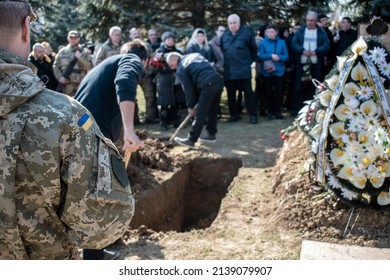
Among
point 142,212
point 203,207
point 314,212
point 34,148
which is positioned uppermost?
point 34,148

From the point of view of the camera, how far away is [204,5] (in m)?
11.2

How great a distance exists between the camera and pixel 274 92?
9797mm

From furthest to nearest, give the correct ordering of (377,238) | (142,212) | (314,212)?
(142,212) < (314,212) < (377,238)

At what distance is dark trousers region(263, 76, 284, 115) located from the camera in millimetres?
9539

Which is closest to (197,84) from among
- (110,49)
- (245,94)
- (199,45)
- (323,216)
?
(199,45)

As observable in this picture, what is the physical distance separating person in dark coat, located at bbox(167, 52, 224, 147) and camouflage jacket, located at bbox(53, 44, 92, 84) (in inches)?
86.4

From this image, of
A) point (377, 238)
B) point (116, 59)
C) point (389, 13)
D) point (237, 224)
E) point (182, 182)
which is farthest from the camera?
point (389, 13)

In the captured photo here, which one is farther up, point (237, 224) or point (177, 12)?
point (177, 12)

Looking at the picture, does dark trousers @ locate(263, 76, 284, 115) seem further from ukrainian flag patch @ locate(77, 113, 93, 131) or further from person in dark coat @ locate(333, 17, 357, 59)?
ukrainian flag patch @ locate(77, 113, 93, 131)

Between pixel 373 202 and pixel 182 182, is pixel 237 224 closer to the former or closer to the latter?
pixel 373 202

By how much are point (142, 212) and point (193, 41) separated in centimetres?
417

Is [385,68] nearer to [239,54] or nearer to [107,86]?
[107,86]

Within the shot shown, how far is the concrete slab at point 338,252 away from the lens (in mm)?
3885

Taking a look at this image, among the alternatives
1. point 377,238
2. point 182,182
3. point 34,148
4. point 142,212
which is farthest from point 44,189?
point 182,182
